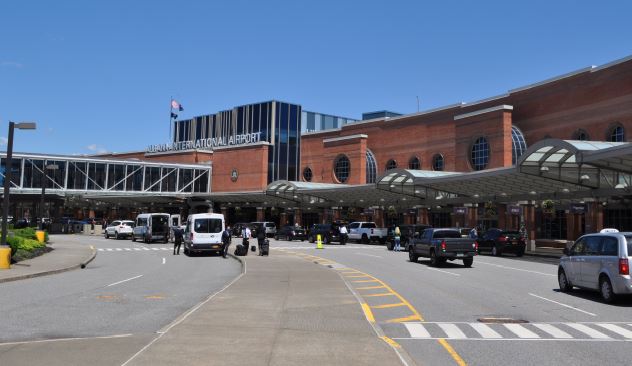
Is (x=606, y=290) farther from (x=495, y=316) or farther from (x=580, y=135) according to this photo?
(x=580, y=135)

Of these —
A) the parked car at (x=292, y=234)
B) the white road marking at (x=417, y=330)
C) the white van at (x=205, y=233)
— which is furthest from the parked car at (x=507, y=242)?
the white road marking at (x=417, y=330)

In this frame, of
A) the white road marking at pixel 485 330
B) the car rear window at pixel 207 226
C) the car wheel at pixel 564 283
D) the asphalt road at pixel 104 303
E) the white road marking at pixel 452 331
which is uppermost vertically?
the car rear window at pixel 207 226

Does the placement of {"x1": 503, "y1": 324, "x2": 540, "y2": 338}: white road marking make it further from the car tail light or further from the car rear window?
the car rear window

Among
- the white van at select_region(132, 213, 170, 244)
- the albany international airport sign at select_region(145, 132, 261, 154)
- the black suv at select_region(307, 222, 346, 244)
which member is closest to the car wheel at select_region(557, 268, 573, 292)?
the black suv at select_region(307, 222, 346, 244)

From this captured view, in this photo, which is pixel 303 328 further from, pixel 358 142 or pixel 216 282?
pixel 358 142

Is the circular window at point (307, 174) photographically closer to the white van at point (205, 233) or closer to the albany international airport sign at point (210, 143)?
the albany international airport sign at point (210, 143)

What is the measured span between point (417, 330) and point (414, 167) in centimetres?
5767

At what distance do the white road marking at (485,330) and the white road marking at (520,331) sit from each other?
362mm

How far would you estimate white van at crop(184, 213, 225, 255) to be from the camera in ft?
111

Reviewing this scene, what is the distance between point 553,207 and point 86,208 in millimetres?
83380

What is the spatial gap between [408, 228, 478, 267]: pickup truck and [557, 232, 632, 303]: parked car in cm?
874

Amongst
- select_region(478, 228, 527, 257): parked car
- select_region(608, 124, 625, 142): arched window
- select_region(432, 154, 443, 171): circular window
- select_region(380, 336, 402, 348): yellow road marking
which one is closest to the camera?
select_region(380, 336, 402, 348): yellow road marking

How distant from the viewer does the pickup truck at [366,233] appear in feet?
178

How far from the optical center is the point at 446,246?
88.0 feet
